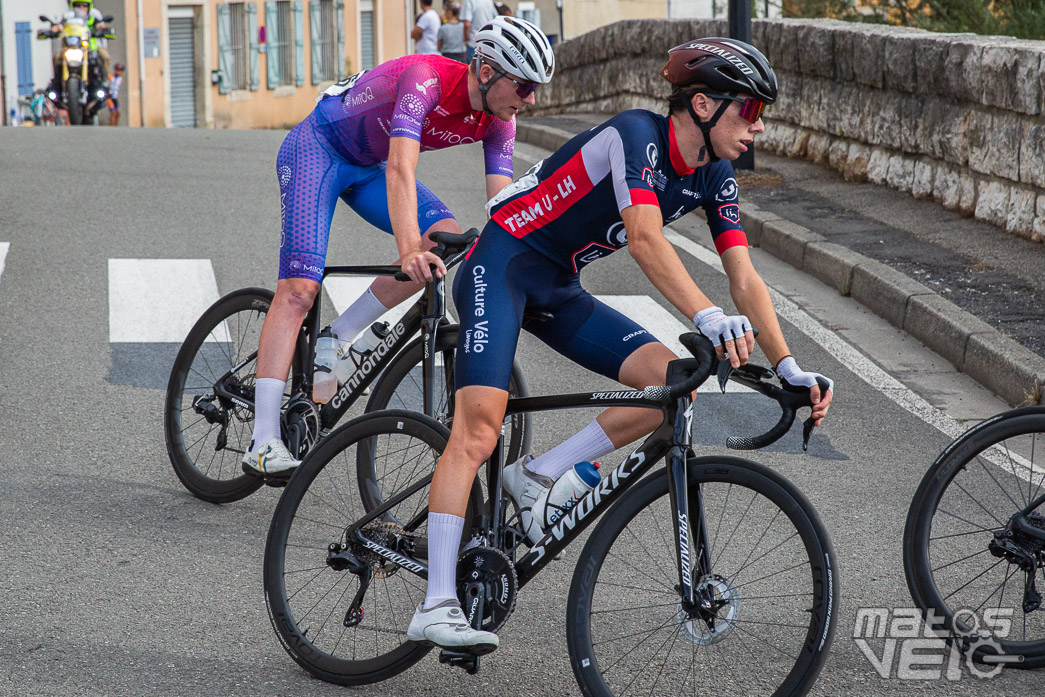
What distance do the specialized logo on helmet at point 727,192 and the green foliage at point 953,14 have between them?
32.3 feet

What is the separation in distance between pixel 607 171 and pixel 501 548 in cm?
113

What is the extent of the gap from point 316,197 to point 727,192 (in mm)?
1817

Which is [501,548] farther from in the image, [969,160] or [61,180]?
[61,180]

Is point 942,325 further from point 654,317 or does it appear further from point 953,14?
point 953,14

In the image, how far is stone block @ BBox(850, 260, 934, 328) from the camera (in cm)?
803

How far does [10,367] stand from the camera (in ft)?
22.3

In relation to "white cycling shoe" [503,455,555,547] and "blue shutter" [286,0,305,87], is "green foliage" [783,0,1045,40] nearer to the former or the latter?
"white cycling shoe" [503,455,555,547]

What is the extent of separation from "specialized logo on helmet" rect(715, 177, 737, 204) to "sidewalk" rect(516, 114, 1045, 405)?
325 centimetres

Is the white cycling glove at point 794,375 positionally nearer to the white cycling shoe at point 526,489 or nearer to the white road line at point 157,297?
the white cycling shoe at point 526,489

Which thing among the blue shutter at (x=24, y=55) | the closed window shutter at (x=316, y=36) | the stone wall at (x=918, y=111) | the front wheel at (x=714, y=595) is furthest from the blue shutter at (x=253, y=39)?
the front wheel at (x=714, y=595)

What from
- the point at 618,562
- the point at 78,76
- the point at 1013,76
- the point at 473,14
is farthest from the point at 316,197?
the point at 78,76

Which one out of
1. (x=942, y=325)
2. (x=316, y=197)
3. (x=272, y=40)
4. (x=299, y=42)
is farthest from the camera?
(x=299, y=42)

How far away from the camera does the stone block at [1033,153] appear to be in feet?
29.1

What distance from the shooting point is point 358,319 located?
5.00m
